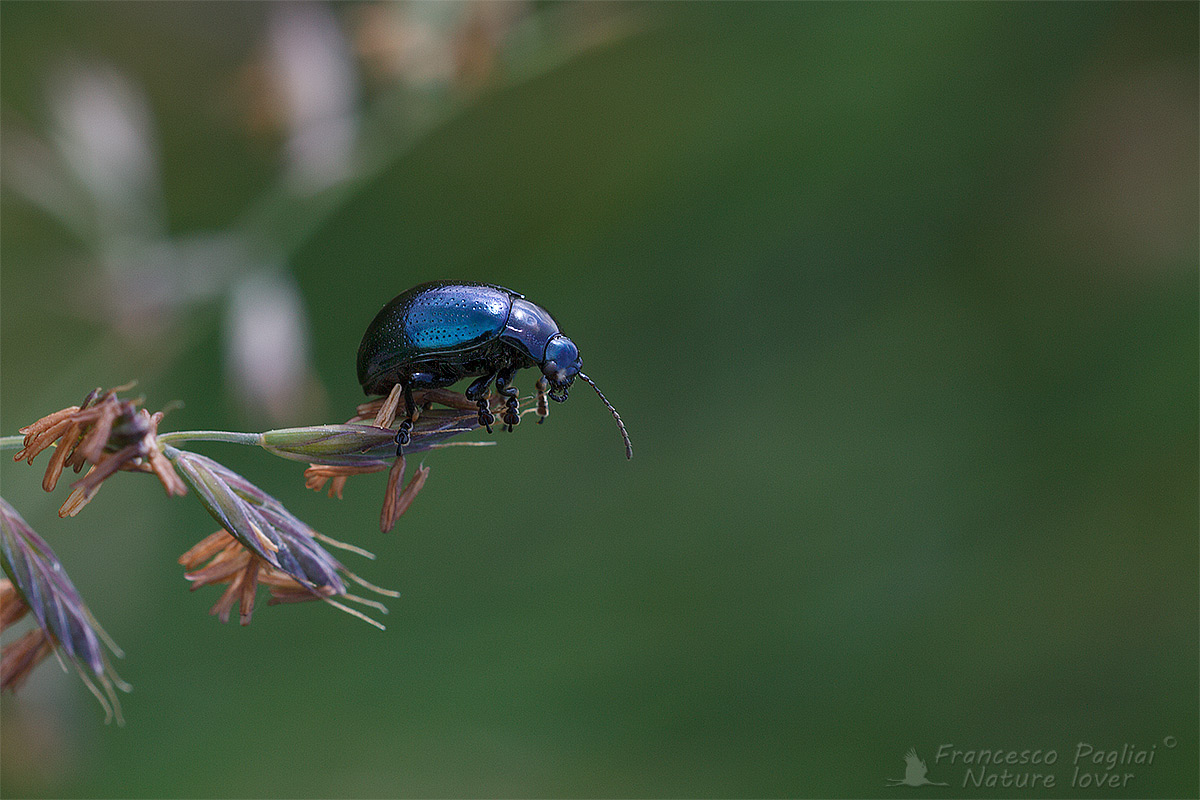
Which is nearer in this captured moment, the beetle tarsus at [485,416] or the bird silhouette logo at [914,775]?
the beetle tarsus at [485,416]

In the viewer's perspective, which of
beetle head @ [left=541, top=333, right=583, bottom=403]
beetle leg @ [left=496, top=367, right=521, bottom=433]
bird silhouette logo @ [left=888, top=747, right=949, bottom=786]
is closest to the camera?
beetle leg @ [left=496, top=367, right=521, bottom=433]

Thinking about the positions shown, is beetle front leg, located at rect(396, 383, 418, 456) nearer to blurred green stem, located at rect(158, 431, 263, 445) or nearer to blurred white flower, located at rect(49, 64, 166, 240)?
blurred green stem, located at rect(158, 431, 263, 445)

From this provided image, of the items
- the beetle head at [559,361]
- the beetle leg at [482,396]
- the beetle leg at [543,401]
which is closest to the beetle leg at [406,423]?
the beetle leg at [482,396]

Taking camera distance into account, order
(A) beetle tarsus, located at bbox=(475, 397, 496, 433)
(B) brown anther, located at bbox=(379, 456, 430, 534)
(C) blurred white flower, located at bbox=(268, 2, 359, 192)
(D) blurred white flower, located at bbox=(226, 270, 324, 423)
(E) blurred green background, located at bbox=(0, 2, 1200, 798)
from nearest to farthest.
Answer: (B) brown anther, located at bbox=(379, 456, 430, 534) < (A) beetle tarsus, located at bbox=(475, 397, 496, 433) < (D) blurred white flower, located at bbox=(226, 270, 324, 423) < (C) blurred white flower, located at bbox=(268, 2, 359, 192) < (E) blurred green background, located at bbox=(0, 2, 1200, 798)

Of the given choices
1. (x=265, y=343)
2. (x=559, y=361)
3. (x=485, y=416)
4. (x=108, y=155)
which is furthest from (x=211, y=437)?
(x=108, y=155)

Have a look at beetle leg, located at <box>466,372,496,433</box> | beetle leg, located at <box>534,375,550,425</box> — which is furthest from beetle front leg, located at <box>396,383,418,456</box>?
beetle leg, located at <box>534,375,550,425</box>

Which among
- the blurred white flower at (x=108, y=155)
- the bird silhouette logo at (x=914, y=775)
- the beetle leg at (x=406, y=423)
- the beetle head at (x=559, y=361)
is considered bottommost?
the bird silhouette logo at (x=914, y=775)

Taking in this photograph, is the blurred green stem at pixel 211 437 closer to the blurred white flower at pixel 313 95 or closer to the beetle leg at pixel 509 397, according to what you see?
the beetle leg at pixel 509 397

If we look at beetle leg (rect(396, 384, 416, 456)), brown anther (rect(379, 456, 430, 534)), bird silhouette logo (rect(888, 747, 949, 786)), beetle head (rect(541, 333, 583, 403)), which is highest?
beetle head (rect(541, 333, 583, 403))
